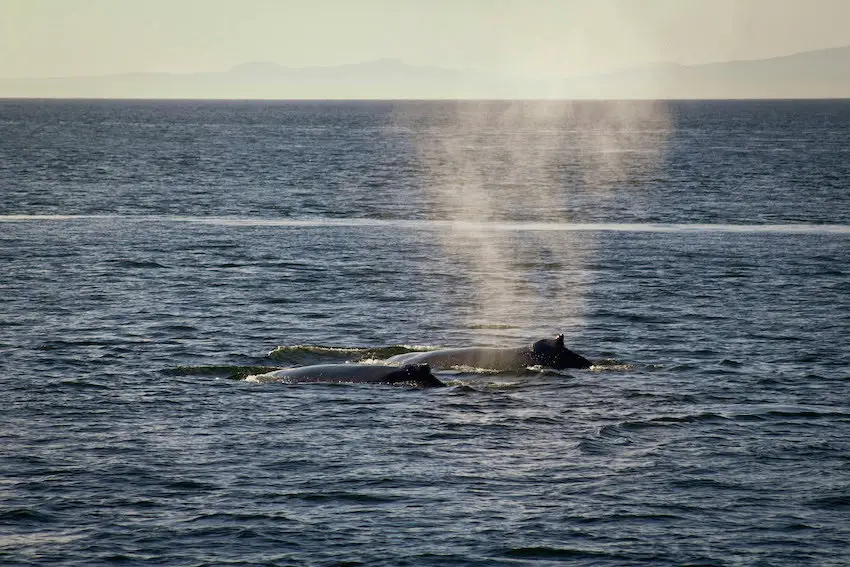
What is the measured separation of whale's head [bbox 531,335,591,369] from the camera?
40.3 m

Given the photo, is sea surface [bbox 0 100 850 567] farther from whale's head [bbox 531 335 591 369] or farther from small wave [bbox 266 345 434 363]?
whale's head [bbox 531 335 591 369]

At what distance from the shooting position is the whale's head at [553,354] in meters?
40.3

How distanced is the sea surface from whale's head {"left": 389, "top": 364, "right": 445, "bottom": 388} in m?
0.54

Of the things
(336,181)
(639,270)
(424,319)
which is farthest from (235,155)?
(424,319)

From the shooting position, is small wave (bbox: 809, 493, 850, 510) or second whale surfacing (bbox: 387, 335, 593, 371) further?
second whale surfacing (bbox: 387, 335, 593, 371)

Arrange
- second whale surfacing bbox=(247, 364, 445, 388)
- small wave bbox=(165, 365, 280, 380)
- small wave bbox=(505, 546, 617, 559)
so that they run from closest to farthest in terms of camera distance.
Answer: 1. small wave bbox=(505, 546, 617, 559)
2. second whale surfacing bbox=(247, 364, 445, 388)
3. small wave bbox=(165, 365, 280, 380)

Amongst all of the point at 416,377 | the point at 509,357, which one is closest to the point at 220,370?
the point at 416,377

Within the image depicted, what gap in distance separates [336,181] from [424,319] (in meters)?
82.4

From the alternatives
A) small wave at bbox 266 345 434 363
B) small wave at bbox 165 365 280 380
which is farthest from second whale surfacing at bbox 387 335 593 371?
small wave at bbox 165 365 280 380

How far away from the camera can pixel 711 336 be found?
47.6 meters

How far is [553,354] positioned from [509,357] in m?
1.27

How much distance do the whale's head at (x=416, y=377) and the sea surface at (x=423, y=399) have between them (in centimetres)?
54

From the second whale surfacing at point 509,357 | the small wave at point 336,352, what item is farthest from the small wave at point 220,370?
the second whale surfacing at point 509,357

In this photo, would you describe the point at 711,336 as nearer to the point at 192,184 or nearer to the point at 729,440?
the point at 729,440
